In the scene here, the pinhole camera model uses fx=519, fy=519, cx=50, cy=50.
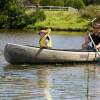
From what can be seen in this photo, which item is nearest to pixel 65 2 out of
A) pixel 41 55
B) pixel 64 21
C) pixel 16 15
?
pixel 64 21

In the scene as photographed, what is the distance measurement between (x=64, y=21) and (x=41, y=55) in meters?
33.7

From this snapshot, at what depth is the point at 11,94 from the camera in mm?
13094

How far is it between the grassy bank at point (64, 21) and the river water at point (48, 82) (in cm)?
2885

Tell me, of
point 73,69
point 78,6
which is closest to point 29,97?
point 73,69

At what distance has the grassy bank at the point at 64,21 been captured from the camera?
49.9 metres

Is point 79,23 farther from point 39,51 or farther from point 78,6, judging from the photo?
point 39,51

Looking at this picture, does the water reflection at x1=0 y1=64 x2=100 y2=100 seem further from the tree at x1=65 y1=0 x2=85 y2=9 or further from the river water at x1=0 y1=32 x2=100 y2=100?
the tree at x1=65 y1=0 x2=85 y2=9

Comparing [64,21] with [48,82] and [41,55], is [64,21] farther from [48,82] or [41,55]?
[48,82]

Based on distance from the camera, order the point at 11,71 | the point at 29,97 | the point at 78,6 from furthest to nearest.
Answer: the point at 78,6
the point at 11,71
the point at 29,97

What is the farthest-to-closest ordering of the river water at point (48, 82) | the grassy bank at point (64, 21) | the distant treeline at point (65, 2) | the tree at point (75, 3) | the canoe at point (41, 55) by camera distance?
1. the distant treeline at point (65, 2)
2. the tree at point (75, 3)
3. the grassy bank at point (64, 21)
4. the canoe at point (41, 55)
5. the river water at point (48, 82)

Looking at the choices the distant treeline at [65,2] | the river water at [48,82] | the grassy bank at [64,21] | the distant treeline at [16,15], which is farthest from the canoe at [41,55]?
the distant treeline at [65,2]

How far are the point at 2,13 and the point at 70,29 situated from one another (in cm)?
757

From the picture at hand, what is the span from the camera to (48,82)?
15.5 m

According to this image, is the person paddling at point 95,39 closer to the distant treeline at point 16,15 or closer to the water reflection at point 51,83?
the water reflection at point 51,83
